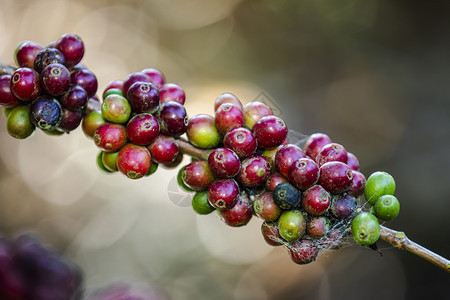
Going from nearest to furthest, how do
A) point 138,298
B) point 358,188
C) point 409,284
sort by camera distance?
point 138,298 → point 358,188 → point 409,284

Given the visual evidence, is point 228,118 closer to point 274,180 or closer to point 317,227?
point 274,180

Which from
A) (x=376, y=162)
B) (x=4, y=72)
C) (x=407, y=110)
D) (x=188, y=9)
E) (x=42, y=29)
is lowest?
(x=4, y=72)

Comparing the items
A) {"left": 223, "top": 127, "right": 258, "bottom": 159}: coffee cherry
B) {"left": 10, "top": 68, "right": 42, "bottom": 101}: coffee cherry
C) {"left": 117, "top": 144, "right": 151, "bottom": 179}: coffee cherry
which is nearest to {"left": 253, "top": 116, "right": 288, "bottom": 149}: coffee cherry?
{"left": 223, "top": 127, "right": 258, "bottom": 159}: coffee cherry

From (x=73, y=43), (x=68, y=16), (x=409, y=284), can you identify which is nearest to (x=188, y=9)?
(x=68, y=16)

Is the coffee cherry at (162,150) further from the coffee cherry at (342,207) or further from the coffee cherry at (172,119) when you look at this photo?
the coffee cherry at (342,207)

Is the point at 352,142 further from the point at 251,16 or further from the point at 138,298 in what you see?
the point at 138,298

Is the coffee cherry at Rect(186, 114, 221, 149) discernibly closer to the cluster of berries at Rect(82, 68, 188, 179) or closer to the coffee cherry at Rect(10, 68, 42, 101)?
the cluster of berries at Rect(82, 68, 188, 179)

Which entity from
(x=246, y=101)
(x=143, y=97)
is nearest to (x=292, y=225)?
(x=143, y=97)
